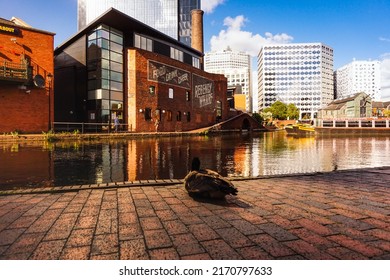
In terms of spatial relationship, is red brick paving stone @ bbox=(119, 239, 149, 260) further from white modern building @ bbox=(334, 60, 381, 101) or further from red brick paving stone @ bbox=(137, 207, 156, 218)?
white modern building @ bbox=(334, 60, 381, 101)

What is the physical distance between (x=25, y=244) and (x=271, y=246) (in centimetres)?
220

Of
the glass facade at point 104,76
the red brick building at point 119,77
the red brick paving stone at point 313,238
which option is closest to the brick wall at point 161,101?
the red brick building at point 119,77

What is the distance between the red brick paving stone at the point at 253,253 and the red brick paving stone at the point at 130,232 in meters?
0.98

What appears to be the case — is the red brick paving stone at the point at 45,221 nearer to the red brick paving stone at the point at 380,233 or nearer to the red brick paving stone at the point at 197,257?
the red brick paving stone at the point at 197,257

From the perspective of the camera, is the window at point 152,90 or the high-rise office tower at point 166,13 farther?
the high-rise office tower at point 166,13

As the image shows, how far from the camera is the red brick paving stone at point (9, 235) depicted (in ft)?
8.02

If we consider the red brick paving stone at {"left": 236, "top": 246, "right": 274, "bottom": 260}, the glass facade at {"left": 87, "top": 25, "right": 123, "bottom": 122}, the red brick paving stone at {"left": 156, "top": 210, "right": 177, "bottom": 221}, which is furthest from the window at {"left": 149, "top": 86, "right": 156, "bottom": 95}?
the red brick paving stone at {"left": 236, "top": 246, "right": 274, "bottom": 260}

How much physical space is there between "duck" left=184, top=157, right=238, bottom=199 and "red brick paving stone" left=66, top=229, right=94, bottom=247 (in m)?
1.63

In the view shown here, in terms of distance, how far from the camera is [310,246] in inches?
90.6

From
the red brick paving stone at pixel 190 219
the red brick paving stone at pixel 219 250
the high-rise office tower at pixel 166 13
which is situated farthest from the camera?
the high-rise office tower at pixel 166 13

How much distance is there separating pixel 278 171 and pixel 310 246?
17.4 feet

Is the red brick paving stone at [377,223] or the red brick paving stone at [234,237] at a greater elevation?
the red brick paving stone at [234,237]

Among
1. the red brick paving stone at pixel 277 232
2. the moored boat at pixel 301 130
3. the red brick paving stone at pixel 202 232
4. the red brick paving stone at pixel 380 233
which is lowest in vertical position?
the red brick paving stone at pixel 380 233
